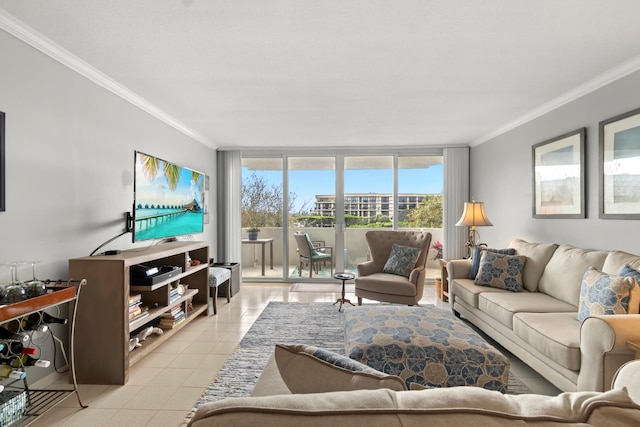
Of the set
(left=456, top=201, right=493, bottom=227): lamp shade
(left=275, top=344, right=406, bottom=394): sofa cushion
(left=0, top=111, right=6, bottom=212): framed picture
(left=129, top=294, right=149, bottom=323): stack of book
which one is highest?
(left=0, top=111, right=6, bottom=212): framed picture

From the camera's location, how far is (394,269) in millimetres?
4234

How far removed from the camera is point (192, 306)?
3.94 meters

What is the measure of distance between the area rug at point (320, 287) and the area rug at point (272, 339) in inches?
33.8

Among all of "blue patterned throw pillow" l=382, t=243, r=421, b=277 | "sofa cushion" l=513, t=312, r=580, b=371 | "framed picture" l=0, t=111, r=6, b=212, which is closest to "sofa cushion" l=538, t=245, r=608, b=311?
"sofa cushion" l=513, t=312, r=580, b=371

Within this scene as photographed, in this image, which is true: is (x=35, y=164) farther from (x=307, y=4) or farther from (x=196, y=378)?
(x=307, y=4)

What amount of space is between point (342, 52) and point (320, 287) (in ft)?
12.9

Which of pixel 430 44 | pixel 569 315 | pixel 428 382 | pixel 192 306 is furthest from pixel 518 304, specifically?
pixel 192 306

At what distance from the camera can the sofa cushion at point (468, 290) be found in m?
3.24

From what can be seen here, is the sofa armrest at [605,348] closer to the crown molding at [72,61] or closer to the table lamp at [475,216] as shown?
the table lamp at [475,216]

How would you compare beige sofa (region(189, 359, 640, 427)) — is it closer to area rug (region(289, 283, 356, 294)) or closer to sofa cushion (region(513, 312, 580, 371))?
sofa cushion (region(513, 312, 580, 371))

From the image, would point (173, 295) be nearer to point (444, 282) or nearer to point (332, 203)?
point (332, 203)

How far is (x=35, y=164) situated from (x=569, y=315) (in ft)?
13.0

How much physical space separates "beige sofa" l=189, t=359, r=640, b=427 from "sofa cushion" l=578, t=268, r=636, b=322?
1926 mm

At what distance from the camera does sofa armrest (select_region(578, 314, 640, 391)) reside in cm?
175
